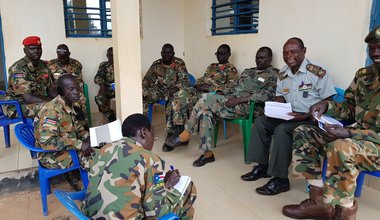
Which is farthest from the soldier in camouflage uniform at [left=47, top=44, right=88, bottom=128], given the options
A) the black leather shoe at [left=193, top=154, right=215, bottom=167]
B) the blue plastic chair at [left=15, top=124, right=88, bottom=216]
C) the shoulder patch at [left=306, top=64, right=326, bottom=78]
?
the shoulder patch at [left=306, top=64, right=326, bottom=78]

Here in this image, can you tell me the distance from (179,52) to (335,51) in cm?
308

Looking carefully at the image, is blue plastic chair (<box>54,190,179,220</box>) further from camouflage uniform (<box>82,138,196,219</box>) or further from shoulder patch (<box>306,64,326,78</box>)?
shoulder patch (<box>306,64,326,78</box>)

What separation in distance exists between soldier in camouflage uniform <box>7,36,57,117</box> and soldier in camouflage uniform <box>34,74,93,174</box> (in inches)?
41.8

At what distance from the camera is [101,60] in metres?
4.79

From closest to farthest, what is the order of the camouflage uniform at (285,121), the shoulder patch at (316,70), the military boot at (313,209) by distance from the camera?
the military boot at (313,209) → the camouflage uniform at (285,121) → the shoulder patch at (316,70)

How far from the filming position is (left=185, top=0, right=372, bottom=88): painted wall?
2.55 m

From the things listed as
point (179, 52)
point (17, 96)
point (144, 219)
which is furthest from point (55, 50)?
point (144, 219)

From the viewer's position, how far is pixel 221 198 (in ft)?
8.09

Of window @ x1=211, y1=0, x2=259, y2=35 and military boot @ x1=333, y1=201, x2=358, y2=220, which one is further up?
window @ x1=211, y1=0, x2=259, y2=35

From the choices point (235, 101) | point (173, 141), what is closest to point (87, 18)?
point (173, 141)

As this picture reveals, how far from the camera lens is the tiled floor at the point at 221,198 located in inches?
88.5

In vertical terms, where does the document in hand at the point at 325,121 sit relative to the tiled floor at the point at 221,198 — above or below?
above

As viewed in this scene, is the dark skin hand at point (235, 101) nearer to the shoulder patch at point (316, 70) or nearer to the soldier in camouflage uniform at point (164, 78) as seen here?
the shoulder patch at point (316, 70)

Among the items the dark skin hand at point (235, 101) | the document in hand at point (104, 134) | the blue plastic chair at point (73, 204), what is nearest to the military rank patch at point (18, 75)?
the document in hand at point (104, 134)
